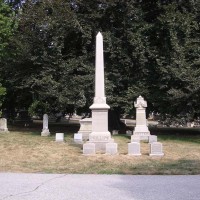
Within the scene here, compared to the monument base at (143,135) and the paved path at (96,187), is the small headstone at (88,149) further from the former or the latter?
the monument base at (143,135)

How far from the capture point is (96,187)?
26.3 feet

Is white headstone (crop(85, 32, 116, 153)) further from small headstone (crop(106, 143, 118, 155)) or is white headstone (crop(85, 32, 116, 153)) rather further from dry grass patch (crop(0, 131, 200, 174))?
small headstone (crop(106, 143, 118, 155))

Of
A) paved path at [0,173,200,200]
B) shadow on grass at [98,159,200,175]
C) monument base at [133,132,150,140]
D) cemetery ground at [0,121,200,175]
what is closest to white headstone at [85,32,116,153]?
cemetery ground at [0,121,200,175]

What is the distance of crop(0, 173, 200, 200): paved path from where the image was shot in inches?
282

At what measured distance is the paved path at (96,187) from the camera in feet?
23.5

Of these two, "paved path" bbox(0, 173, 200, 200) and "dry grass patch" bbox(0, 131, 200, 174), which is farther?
"dry grass patch" bbox(0, 131, 200, 174)

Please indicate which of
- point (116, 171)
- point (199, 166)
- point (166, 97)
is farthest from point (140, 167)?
point (166, 97)

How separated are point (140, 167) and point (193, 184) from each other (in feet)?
9.21

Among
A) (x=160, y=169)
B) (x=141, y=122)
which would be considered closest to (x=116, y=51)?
(x=141, y=122)

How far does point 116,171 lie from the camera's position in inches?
409

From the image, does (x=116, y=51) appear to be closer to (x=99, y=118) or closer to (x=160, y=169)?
(x=99, y=118)

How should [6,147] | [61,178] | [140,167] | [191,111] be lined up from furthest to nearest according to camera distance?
[191,111] < [6,147] < [140,167] < [61,178]

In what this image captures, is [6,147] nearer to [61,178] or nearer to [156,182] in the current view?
[61,178]

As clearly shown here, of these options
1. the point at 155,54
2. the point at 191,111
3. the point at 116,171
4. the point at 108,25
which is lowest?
the point at 116,171
